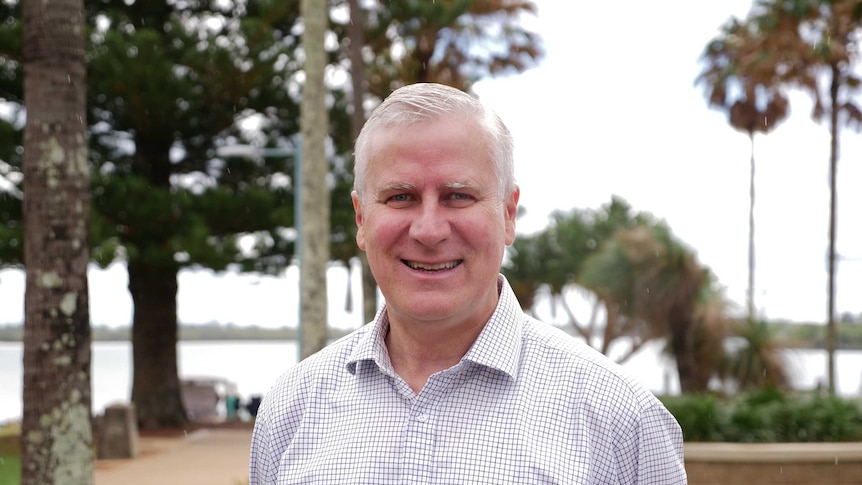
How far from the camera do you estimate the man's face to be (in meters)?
2.12

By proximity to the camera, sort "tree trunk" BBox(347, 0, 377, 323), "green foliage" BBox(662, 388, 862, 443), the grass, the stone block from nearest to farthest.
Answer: "green foliage" BBox(662, 388, 862, 443) → the grass → "tree trunk" BBox(347, 0, 377, 323) → the stone block

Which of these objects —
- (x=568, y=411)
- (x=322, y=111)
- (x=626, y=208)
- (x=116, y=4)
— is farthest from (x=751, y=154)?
(x=568, y=411)

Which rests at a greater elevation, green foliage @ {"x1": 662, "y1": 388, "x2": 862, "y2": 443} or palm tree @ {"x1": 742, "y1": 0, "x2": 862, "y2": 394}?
palm tree @ {"x1": 742, "y1": 0, "x2": 862, "y2": 394}

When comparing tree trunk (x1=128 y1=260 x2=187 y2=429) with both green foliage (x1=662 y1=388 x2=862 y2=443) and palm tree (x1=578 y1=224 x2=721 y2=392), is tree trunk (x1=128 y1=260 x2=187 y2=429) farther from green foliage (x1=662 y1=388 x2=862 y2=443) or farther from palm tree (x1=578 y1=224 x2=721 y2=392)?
green foliage (x1=662 y1=388 x2=862 y2=443)

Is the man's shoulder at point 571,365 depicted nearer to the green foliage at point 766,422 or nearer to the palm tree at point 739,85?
the green foliage at point 766,422

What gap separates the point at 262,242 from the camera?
21375 millimetres

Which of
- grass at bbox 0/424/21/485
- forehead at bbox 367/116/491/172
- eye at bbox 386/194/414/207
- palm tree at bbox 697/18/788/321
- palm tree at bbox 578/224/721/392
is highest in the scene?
palm tree at bbox 697/18/788/321

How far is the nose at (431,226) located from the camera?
2123 millimetres

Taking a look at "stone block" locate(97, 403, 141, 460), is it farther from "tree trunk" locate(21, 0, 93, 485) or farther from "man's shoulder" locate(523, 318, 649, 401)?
"man's shoulder" locate(523, 318, 649, 401)

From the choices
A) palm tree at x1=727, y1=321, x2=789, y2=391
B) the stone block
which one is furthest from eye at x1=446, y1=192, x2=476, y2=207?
the stone block

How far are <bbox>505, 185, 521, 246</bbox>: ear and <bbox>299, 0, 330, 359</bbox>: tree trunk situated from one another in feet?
32.6

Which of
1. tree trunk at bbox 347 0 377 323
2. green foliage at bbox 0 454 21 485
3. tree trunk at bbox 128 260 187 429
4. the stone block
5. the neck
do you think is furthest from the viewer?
tree trunk at bbox 128 260 187 429

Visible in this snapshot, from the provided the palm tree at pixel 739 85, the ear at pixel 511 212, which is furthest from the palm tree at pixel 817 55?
the ear at pixel 511 212

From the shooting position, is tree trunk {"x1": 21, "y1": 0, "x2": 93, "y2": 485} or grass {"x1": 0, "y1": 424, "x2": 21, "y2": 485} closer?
tree trunk {"x1": 21, "y1": 0, "x2": 93, "y2": 485}
